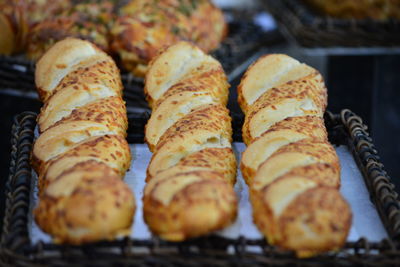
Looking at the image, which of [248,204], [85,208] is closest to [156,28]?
[248,204]

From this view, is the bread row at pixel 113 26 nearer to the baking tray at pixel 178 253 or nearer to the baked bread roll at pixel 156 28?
the baked bread roll at pixel 156 28

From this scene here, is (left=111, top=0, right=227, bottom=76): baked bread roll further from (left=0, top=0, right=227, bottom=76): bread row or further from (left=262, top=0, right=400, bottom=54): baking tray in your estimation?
(left=262, top=0, right=400, bottom=54): baking tray

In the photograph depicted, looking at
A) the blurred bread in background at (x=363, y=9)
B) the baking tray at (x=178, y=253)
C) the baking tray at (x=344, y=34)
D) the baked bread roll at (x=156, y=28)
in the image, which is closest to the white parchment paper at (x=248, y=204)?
the baking tray at (x=178, y=253)

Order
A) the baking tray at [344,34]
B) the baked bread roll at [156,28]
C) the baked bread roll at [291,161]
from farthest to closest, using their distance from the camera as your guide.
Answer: the baking tray at [344,34] < the baked bread roll at [156,28] < the baked bread roll at [291,161]

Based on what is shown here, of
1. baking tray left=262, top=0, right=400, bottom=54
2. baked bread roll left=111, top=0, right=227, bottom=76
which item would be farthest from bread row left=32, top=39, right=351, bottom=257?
baking tray left=262, top=0, right=400, bottom=54

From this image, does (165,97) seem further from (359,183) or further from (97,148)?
(359,183)

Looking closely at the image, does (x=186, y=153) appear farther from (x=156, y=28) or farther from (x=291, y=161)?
(x=156, y=28)
